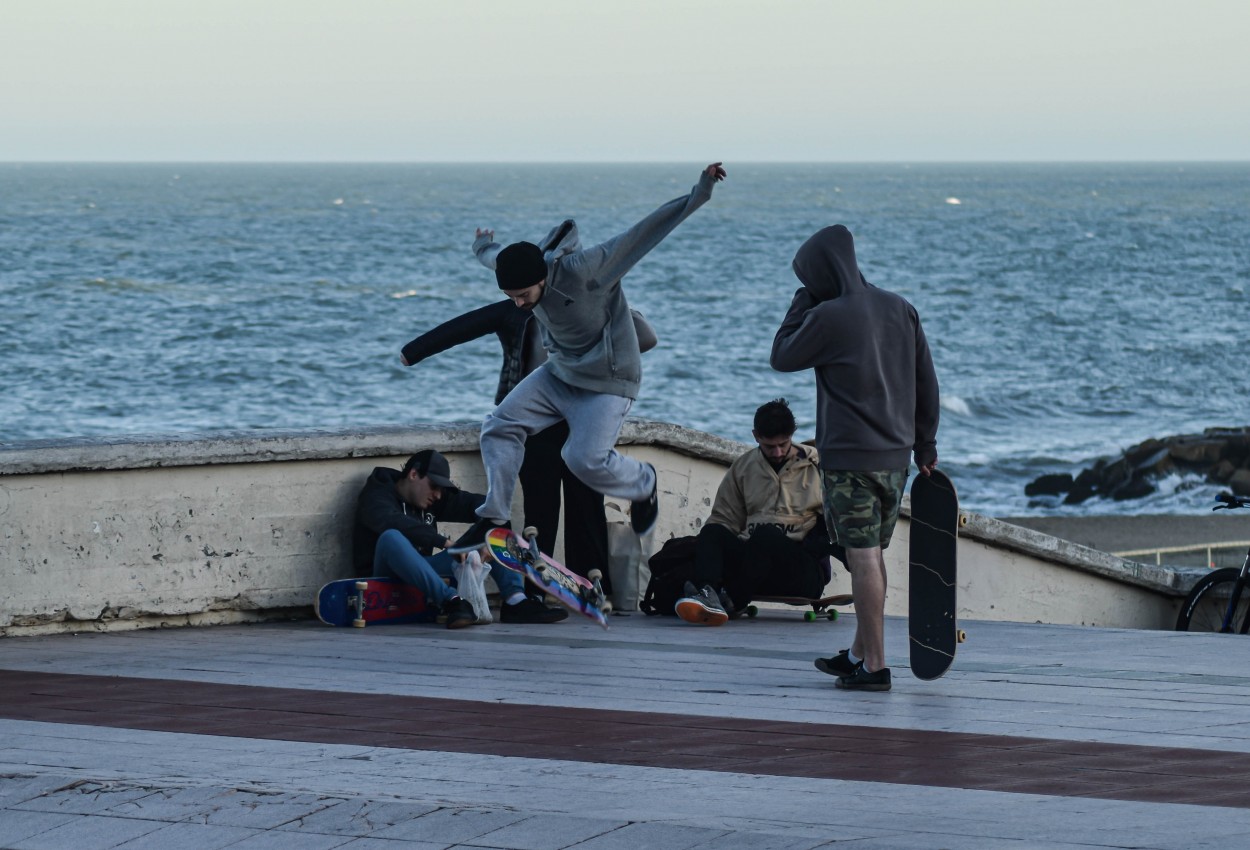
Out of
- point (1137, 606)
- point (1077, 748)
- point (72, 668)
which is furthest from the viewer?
point (1137, 606)

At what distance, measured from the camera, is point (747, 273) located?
77688mm

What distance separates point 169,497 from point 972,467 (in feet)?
85.4

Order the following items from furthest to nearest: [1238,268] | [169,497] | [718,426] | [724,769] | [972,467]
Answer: [1238,268] < [718,426] < [972,467] < [169,497] < [724,769]

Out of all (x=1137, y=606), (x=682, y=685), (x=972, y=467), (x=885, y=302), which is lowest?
(x=972, y=467)

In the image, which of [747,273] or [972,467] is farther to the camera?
[747,273]

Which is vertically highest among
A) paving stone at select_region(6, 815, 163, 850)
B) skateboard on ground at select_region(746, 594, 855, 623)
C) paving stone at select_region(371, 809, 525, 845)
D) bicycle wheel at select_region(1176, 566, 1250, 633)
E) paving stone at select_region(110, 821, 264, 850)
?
paving stone at select_region(371, 809, 525, 845)

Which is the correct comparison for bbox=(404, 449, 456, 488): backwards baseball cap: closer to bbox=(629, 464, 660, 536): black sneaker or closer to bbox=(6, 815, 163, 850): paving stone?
bbox=(629, 464, 660, 536): black sneaker

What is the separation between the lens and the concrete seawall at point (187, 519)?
7867 mm

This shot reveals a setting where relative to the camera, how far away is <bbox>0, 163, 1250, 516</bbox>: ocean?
124 feet

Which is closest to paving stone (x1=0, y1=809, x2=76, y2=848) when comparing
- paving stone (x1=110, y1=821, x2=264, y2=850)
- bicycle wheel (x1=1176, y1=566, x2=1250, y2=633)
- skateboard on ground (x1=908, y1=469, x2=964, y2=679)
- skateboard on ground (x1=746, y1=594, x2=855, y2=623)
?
paving stone (x1=110, y1=821, x2=264, y2=850)

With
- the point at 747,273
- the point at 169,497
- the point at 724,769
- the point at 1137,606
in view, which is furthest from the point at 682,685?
the point at 747,273

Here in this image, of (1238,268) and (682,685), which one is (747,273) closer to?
(1238,268)

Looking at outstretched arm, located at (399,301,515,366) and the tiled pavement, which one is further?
outstretched arm, located at (399,301,515,366)

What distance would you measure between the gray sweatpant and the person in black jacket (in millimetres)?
386
